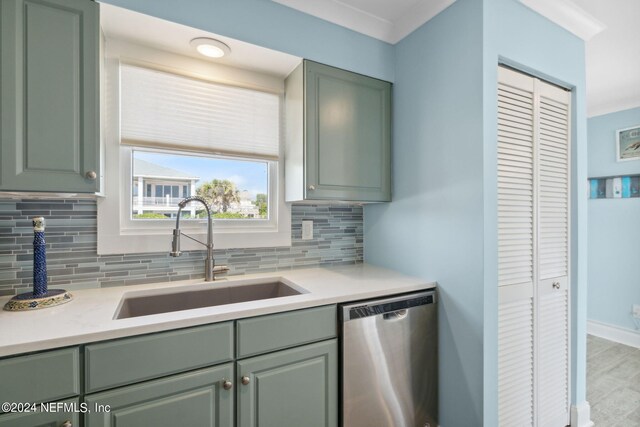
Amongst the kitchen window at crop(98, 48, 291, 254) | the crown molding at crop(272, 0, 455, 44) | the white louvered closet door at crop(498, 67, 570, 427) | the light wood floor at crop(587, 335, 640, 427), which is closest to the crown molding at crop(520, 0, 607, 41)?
the white louvered closet door at crop(498, 67, 570, 427)

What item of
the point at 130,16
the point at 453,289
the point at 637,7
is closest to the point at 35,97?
the point at 130,16

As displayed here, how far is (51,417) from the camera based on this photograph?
925mm

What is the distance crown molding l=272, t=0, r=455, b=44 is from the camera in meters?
1.71

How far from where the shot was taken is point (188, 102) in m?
1.75

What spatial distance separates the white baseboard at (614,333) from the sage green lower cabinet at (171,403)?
4.04 meters

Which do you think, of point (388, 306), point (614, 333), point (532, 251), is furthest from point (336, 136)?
point (614, 333)

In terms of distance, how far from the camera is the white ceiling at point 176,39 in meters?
1.39

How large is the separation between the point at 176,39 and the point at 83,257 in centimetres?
122

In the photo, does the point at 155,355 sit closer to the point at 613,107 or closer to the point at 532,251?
the point at 532,251

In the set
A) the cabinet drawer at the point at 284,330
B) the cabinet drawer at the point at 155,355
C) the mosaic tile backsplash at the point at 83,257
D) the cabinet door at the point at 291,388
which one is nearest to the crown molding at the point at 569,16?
the mosaic tile backsplash at the point at 83,257

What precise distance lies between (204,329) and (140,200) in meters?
0.96

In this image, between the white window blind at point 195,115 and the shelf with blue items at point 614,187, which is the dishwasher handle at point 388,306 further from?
the shelf with blue items at point 614,187

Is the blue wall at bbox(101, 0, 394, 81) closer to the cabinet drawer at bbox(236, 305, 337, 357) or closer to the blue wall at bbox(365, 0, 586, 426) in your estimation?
the blue wall at bbox(365, 0, 586, 426)

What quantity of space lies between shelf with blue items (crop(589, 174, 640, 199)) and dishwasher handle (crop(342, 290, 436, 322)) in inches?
119
